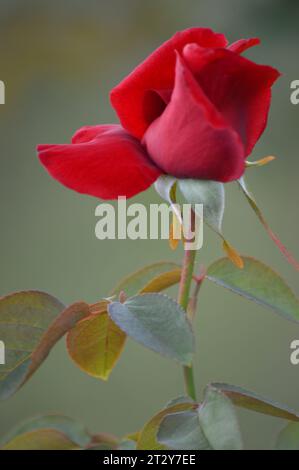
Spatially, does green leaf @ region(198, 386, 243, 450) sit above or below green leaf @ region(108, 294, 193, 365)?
below

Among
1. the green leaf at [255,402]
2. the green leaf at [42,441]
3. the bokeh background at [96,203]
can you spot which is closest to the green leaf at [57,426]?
the green leaf at [42,441]

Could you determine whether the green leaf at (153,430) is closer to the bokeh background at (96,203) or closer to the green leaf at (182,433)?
the green leaf at (182,433)

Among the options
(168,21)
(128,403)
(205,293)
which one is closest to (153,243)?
(205,293)

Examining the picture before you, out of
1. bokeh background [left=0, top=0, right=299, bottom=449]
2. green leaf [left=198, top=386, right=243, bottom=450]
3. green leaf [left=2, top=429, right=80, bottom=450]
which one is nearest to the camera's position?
green leaf [left=198, top=386, right=243, bottom=450]

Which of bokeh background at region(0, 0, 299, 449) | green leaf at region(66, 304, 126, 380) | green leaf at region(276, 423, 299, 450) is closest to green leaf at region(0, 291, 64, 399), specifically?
green leaf at region(66, 304, 126, 380)

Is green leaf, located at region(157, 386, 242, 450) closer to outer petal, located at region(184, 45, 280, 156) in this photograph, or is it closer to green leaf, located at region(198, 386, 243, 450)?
green leaf, located at region(198, 386, 243, 450)

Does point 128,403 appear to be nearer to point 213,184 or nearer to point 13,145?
point 13,145
